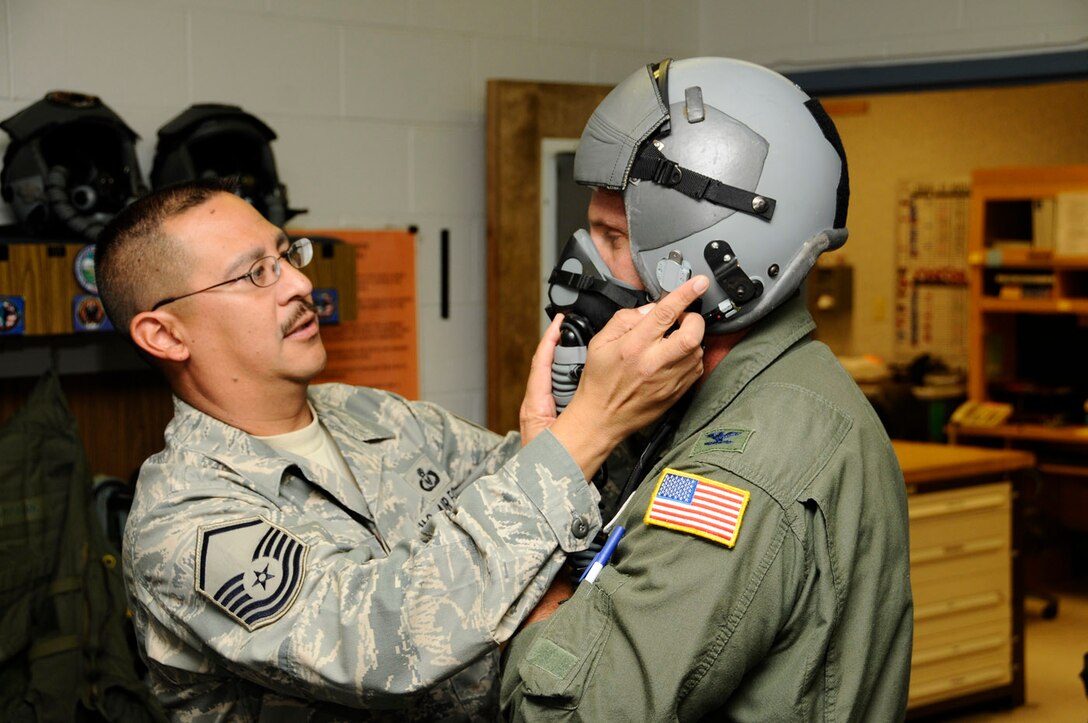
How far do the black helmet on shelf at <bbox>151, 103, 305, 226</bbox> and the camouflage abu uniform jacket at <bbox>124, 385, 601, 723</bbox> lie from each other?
1037 mm

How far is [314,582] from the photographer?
1481 mm

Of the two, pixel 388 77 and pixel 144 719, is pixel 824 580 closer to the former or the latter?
pixel 144 719

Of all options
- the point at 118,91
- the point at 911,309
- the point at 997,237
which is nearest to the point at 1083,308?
the point at 997,237

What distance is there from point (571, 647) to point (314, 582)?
38 cm

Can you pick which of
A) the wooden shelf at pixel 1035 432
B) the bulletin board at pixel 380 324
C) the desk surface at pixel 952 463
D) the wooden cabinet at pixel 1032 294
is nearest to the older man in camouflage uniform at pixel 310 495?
the bulletin board at pixel 380 324

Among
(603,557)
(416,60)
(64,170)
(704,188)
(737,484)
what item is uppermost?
(416,60)

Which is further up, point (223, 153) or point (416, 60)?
point (416, 60)

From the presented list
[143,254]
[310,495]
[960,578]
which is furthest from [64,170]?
[960,578]

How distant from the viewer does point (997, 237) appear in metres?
5.97

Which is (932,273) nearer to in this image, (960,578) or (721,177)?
(960,578)

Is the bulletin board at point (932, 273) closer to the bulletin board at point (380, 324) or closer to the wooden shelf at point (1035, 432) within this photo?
the wooden shelf at point (1035, 432)

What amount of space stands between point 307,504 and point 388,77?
1.84m

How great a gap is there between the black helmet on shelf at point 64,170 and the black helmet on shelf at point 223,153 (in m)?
0.09

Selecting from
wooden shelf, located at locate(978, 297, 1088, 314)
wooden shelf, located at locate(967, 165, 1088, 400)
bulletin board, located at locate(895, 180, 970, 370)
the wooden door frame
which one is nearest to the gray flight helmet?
the wooden door frame
